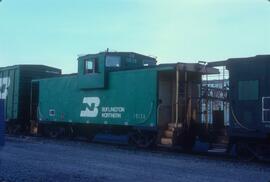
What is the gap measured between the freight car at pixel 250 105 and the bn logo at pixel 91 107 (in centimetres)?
708

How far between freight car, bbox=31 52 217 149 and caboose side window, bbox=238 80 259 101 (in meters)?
2.86

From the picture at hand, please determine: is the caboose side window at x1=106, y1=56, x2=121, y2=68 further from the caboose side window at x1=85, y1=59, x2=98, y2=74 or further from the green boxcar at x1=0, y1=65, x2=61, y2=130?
the green boxcar at x1=0, y1=65, x2=61, y2=130

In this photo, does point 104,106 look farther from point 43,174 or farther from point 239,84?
point 43,174

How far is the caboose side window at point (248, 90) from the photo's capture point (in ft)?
46.0

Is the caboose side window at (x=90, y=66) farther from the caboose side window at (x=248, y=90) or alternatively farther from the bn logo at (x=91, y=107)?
the caboose side window at (x=248, y=90)

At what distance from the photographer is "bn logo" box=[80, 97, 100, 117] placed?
19.8 metres

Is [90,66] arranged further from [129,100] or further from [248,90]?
[248,90]

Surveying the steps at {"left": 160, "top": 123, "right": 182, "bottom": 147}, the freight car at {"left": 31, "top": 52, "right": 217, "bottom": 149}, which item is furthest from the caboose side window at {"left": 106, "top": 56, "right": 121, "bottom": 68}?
the steps at {"left": 160, "top": 123, "right": 182, "bottom": 147}

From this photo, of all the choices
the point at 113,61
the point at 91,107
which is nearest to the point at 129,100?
the point at 113,61

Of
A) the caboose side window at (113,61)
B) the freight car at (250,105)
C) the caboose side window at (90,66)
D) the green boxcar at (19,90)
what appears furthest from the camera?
the green boxcar at (19,90)

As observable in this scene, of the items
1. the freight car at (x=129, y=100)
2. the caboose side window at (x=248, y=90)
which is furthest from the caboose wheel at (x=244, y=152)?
the freight car at (x=129, y=100)

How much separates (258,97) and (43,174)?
730 cm

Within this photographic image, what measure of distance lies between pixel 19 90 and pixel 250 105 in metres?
14.6

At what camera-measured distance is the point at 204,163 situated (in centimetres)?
1309
